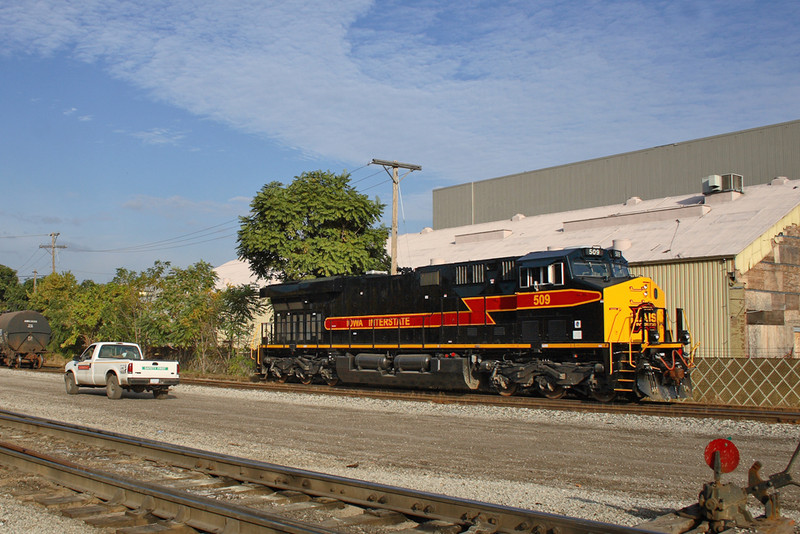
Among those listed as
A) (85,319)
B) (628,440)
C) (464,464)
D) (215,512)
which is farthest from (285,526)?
(85,319)

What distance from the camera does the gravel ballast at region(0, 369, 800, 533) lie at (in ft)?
26.5

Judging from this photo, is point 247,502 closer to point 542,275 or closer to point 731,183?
point 542,275

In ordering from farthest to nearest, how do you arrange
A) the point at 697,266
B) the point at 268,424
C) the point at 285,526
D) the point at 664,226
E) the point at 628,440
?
1. the point at 664,226
2. the point at 697,266
3. the point at 268,424
4. the point at 628,440
5. the point at 285,526

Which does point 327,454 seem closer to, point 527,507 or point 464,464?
point 464,464

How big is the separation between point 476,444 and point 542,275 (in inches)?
284

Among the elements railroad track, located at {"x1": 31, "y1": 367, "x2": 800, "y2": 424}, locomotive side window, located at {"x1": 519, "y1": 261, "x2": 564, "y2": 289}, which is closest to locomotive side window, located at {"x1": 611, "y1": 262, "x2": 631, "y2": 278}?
locomotive side window, located at {"x1": 519, "y1": 261, "x2": 564, "y2": 289}

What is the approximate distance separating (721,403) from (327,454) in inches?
484

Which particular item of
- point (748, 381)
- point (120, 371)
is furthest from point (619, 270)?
point (120, 371)

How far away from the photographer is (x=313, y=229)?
3094 cm

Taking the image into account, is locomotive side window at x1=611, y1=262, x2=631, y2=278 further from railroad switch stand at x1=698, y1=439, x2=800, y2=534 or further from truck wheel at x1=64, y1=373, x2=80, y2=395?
truck wheel at x1=64, y1=373, x2=80, y2=395

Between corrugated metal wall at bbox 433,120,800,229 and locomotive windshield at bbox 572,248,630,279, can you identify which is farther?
corrugated metal wall at bbox 433,120,800,229

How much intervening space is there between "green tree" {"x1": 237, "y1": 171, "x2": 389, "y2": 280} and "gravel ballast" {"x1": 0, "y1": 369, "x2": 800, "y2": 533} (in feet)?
37.0

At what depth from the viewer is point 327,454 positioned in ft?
35.6

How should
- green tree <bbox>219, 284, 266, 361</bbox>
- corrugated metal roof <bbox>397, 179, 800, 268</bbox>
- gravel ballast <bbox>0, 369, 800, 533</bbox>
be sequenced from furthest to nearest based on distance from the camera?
green tree <bbox>219, 284, 266, 361</bbox>, corrugated metal roof <bbox>397, 179, 800, 268</bbox>, gravel ballast <bbox>0, 369, 800, 533</bbox>
